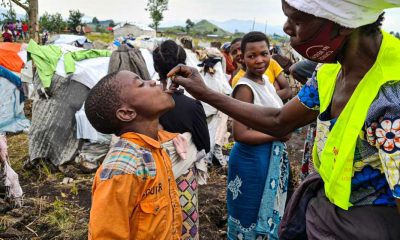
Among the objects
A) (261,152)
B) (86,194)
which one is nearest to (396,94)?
(261,152)

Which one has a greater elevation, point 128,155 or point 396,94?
point 396,94

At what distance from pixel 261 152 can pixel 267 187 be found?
0.77 ft

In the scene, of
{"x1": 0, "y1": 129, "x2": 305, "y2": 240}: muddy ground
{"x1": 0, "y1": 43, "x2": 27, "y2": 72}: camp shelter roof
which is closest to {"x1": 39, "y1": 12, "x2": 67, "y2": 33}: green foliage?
{"x1": 0, "y1": 43, "x2": 27, "y2": 72}: camp shelter roof

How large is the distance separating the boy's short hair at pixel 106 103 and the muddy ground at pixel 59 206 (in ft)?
7.20

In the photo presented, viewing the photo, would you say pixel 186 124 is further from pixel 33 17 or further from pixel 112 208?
pixel 33 17

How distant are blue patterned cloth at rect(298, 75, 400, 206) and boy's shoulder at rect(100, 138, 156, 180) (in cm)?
79

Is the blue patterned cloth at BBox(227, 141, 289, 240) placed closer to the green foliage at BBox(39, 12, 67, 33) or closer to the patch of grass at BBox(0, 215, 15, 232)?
the patch of grass at BBox(0, 215, 15, 232)

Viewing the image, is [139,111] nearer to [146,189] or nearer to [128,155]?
[128,155]

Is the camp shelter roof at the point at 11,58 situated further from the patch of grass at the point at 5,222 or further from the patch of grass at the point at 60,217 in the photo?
the patch of grass at the point at 5,222

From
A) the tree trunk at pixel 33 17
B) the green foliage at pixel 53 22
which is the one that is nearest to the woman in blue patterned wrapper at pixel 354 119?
the tree trunk at pixel 33 17

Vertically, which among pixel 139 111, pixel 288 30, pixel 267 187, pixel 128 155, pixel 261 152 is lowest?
pixel 267 187

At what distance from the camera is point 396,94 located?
1035 millimetres

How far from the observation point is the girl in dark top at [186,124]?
2.35m

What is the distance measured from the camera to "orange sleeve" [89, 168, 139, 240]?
4.78 feet
